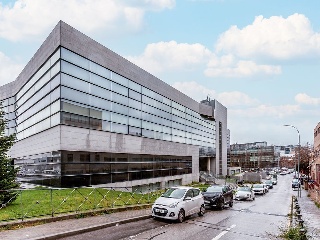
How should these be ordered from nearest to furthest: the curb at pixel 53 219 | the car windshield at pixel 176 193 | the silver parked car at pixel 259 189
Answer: the curb at pixel 53 219
the car windshield at pixel 176 193
the silver parked car at pixel 259 189

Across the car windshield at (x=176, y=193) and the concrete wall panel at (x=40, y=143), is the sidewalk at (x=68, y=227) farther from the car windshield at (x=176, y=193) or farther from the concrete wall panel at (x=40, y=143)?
the concrete wall panel at (x=40, y=143)

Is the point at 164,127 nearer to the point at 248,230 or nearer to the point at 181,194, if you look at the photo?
the point at 181,194

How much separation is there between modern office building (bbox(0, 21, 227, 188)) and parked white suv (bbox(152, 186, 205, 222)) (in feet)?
36.5

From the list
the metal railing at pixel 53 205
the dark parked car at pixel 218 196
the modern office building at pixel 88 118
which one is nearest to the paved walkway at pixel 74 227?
the metal railing at pixel 53 205

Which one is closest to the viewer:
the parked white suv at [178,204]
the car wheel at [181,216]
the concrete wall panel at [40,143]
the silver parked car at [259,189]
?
the parked white suv at [178,204]

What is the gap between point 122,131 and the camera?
33844 millimetres

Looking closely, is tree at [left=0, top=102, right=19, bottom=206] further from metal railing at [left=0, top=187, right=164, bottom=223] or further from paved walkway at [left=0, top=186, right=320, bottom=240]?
paved walkway at [left=0, top=186, right=320, bottom=240]

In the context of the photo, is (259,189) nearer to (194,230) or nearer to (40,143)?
(40,143)

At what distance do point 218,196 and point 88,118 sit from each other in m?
13.4

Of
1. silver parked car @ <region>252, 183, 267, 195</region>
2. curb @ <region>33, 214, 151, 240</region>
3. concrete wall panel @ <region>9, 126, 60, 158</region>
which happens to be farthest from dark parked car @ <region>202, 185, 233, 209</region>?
silver parked car @ <region>252, 183, 267, 195</region>

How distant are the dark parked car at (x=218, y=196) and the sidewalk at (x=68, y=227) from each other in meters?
6.44

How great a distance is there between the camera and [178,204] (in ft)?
52.1

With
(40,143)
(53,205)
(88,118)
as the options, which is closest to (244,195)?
(88,118)

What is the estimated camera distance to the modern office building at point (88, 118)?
2598cm
